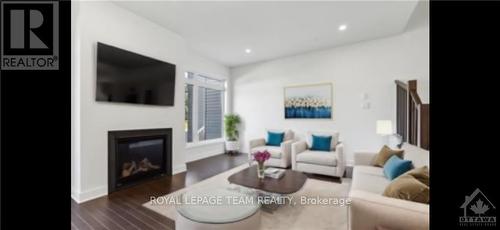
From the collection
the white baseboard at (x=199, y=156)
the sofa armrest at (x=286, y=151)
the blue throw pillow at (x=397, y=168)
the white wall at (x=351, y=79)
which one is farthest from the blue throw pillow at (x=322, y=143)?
the white baseboard at (x=199, y=156)

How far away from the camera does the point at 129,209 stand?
7.61ft

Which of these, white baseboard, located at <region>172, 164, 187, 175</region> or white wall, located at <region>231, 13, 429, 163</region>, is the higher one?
white wall, located at <region>231, 13, 429, 163</region>

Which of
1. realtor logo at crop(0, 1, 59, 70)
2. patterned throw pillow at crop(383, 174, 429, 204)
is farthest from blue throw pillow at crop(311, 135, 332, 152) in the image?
realtor logo at crop(0, 1, 59, 70)

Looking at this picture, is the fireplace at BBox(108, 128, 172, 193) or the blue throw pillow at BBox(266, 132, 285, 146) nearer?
the fireplace at BBox(108, 128, 172, 193)

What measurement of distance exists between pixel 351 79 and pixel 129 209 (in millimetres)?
4381

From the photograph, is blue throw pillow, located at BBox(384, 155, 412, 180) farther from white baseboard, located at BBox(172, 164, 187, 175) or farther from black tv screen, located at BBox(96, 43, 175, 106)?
black tv screen, located at BBox(96, 43, 175, 106)

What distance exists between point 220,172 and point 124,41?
8.64 feet

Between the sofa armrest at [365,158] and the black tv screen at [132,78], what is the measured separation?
3.11m

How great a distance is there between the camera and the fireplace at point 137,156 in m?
2.81

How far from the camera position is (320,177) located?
11.4 feet

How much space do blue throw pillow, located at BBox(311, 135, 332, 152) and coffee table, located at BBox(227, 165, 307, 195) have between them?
4.20ft

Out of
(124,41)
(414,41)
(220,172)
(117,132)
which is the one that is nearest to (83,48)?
(124,41)
